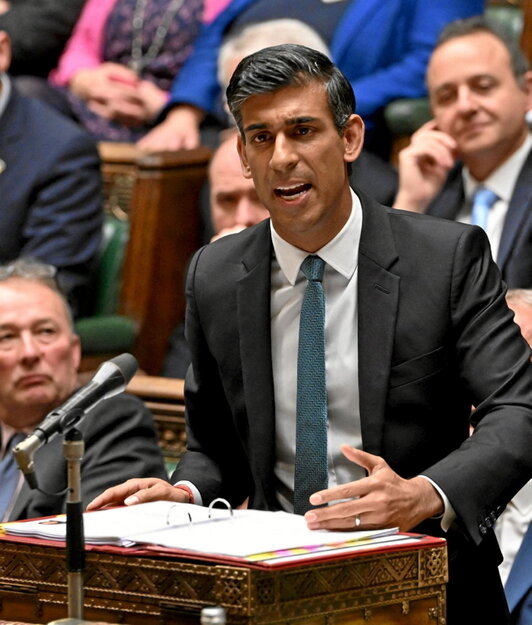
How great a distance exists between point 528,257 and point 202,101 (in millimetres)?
1402

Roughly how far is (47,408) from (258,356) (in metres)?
1.00

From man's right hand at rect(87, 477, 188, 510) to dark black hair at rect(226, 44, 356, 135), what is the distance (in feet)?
1.75

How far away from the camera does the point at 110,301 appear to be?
3.95 meters

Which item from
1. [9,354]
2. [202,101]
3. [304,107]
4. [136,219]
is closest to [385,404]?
[304,107]

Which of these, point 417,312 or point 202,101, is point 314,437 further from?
point 202,101

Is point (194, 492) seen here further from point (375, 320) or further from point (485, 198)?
point (485, 198)

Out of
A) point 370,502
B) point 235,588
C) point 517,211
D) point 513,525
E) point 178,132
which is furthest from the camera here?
point 178,132

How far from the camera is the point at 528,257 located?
3.20m

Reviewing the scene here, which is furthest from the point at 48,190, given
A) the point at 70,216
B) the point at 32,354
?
the point at 32,354

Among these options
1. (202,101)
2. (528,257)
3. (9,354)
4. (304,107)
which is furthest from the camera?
(202,101)

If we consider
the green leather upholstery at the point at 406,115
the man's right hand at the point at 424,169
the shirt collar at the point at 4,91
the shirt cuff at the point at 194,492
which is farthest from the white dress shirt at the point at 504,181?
the shirt cuff at the point at 194,492

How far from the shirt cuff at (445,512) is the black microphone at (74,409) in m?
0.41

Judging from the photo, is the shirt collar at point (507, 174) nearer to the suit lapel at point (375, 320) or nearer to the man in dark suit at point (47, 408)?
the man in dark suit at point (47, 408)

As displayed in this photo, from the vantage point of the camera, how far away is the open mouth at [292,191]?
187 centimetres
